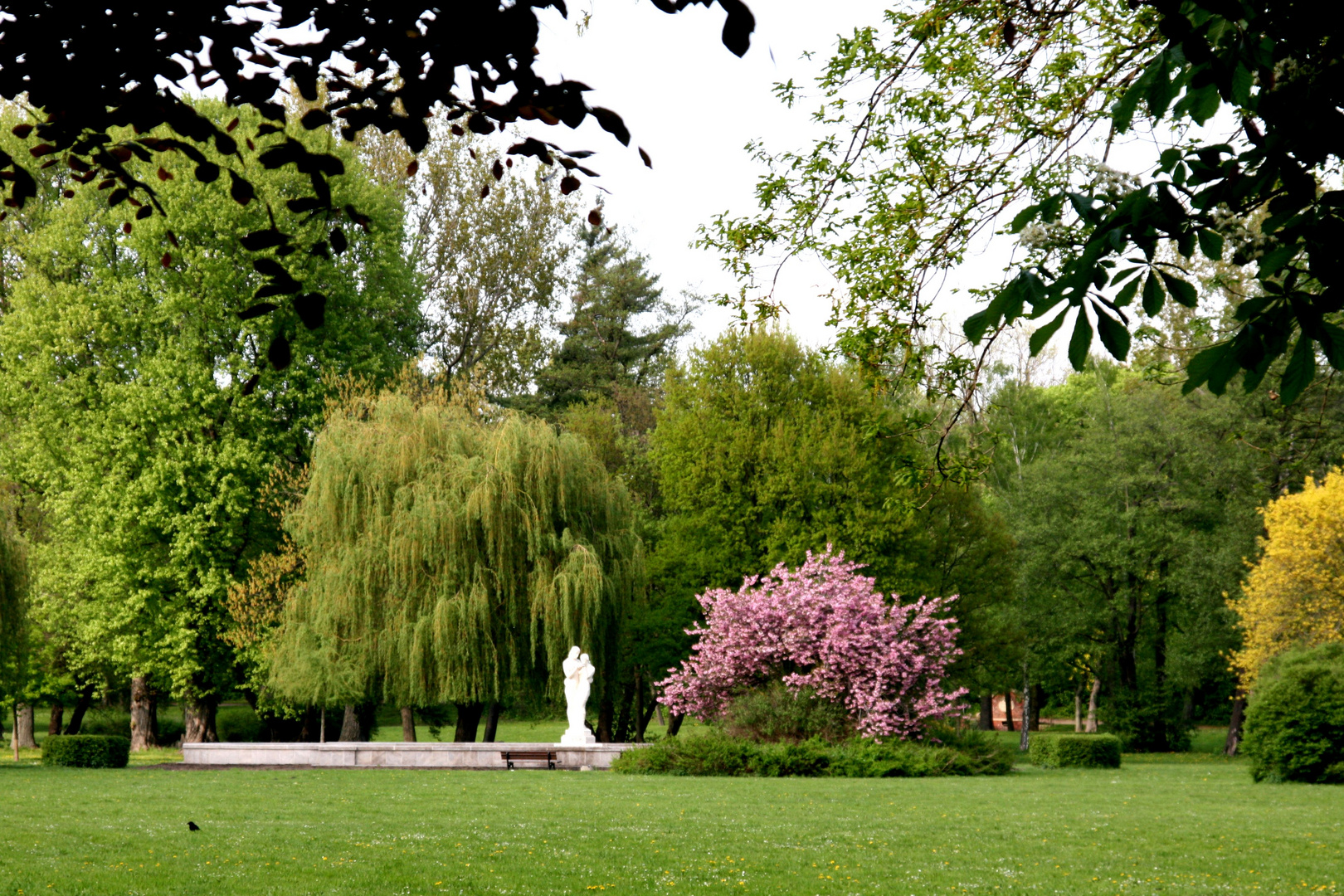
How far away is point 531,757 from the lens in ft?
75.4

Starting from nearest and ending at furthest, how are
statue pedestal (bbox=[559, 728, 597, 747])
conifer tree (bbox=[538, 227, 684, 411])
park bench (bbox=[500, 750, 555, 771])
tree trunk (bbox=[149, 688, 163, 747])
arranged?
1. park bench (bbox=[500, 750, 555, 771])
2. statue pedestal (bbox=[559, 728, 597, 747])
3. tree trunk (bbox=[149, 688, 163, 747])
4. conifer tree (bbox=[538, 227, 684, 411])

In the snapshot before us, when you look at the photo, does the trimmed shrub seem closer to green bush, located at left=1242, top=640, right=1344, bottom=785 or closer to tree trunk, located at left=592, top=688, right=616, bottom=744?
green bush, located at left=1242, top=640, right=1344, bottom=785

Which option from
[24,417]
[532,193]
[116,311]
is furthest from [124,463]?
[532,193]

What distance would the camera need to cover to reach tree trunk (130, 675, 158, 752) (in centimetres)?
3020

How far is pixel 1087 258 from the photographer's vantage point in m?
3.06

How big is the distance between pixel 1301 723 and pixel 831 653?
7257 mm

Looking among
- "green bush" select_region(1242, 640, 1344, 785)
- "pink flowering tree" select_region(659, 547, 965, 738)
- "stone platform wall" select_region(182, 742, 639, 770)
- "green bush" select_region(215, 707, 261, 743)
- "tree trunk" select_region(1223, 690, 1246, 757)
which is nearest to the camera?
"green bush" select_region(1242, 640, 1344, 785)

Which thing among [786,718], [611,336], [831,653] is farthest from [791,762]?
[611,336]

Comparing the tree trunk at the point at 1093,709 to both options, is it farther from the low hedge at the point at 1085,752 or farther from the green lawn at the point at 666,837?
the green lawn at the point at 666,837

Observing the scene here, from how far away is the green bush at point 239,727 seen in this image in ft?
110

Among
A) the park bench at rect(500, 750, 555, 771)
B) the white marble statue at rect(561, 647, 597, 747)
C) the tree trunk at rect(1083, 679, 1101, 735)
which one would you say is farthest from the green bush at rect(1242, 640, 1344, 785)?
the tree trunk at rect(1083, 679, 1101, 735)

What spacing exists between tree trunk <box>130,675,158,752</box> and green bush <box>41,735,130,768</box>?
21.7 ft

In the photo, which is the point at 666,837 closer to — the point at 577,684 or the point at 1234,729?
the point at 577,684

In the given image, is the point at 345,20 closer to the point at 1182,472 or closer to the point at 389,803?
the point at 389,803
